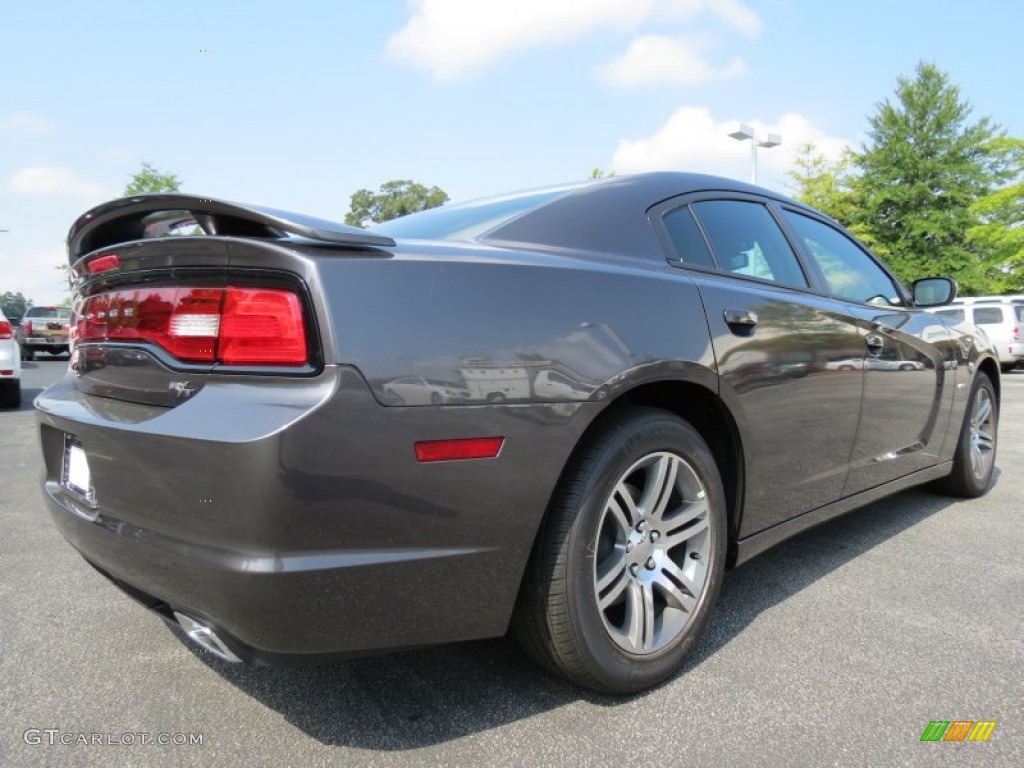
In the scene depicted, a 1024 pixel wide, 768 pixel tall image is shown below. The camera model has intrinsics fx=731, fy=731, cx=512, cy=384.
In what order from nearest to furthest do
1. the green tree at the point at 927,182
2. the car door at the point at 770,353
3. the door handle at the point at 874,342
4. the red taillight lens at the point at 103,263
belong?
1. the red taillight lens at the point at 103,263
2. the car door at the point at 770,353
3. the door handle at the point at 874,342
4. the green tree at the point at 927,182

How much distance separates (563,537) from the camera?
1.80 m

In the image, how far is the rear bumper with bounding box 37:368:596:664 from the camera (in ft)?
4.72

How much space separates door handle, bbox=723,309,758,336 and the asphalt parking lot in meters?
0.98

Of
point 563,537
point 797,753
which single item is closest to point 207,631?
point 563,537

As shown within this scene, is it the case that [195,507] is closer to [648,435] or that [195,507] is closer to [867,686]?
[648,435]

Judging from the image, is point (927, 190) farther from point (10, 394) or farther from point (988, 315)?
point (10, 394)

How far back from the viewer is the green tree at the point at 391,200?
1975 inches

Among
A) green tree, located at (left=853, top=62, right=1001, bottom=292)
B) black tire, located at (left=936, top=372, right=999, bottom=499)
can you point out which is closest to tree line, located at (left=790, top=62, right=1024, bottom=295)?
green tree, located at (left=853, top=62, right=1001, bottom=292)

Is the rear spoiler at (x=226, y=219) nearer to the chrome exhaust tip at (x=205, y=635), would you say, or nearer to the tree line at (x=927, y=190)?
the chrome exhaust tip at (x=205, y=635)

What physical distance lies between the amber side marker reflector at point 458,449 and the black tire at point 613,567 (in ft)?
0.90

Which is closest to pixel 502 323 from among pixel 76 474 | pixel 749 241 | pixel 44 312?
pixel 76 474

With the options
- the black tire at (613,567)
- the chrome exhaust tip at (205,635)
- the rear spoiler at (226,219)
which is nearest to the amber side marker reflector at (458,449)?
the black tire at (613,567)

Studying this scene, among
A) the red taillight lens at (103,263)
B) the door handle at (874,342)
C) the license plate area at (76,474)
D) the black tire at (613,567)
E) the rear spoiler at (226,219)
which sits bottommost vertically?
the black tire at (613,567)

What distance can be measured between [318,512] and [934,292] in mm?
3577
